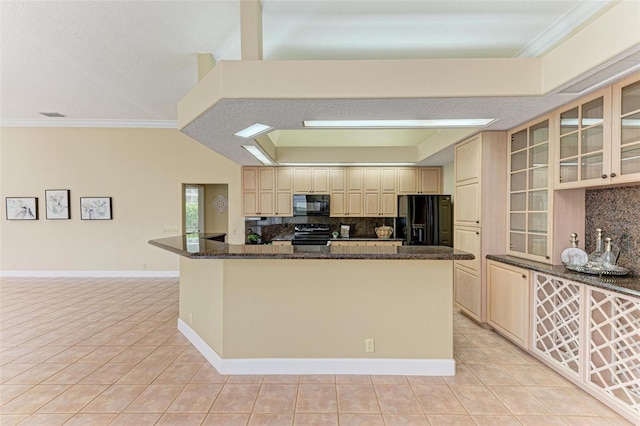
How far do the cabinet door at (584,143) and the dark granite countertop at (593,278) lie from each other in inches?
28.8

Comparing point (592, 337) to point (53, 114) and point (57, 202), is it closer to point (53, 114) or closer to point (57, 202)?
point (53, 114)

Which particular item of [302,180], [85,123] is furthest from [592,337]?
[85,123]

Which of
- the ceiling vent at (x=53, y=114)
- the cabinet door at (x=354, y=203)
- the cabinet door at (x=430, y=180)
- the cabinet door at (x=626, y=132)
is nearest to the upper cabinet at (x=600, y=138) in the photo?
the cabinet door at (x=626, y=132)

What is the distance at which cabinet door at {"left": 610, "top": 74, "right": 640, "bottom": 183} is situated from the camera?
7.02ft

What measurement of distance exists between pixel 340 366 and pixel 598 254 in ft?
7.88

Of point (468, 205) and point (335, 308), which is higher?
point (468, 205)

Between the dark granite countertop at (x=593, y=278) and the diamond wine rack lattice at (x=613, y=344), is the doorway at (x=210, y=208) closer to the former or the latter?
the dark granite countertop at (x=593, y=278)

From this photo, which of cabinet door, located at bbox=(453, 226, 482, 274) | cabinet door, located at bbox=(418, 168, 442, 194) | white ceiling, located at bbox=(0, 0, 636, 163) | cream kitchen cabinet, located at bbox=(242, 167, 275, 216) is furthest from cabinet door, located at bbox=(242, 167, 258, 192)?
cabinet door, located at bbox=(453, 226, 482, 274)

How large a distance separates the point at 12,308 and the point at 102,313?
4.75ft

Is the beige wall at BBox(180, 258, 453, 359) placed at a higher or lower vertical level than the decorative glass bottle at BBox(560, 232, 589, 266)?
lower

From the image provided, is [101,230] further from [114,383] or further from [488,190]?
[488,190]

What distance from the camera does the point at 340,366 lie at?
8.67 feet

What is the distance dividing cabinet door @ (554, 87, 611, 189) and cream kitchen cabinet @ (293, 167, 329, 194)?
12.4 ft

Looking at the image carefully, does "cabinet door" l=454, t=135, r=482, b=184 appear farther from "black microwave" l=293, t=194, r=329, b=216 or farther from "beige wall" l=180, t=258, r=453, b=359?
"black microwave" l=293, t=194, r=329, b=216
